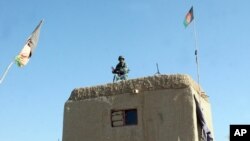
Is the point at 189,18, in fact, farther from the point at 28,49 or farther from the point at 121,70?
the point at 28,49

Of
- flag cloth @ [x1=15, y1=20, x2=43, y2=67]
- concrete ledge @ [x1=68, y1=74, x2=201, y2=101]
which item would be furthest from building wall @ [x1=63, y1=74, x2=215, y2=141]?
flag cloth @ [x1=15, y1=20, x2=43, y2=67]

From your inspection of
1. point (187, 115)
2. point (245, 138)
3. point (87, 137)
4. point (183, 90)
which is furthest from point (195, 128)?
point (245, 138)

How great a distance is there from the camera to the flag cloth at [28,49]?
46.7 feet

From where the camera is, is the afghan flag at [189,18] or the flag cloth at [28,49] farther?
the afghan flag at [189,18]

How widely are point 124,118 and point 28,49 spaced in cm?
411

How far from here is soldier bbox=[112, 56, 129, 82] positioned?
1612cm

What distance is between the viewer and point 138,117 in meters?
14.2

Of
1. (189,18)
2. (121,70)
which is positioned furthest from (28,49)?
(189,18)

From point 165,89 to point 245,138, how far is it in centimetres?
565

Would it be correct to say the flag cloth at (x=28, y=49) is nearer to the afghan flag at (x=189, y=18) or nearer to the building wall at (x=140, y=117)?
the building wall at (x=140, y=117)

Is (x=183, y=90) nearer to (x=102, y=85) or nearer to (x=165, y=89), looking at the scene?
(x=165, y=89)

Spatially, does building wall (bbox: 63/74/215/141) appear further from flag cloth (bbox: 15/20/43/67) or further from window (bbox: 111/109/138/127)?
flag cloth (bbox: 15/20/43/67)

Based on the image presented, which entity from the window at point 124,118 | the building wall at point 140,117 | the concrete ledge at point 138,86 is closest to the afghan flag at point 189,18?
the concrete ledge at point 138,86

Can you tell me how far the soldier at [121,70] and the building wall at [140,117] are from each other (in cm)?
141
